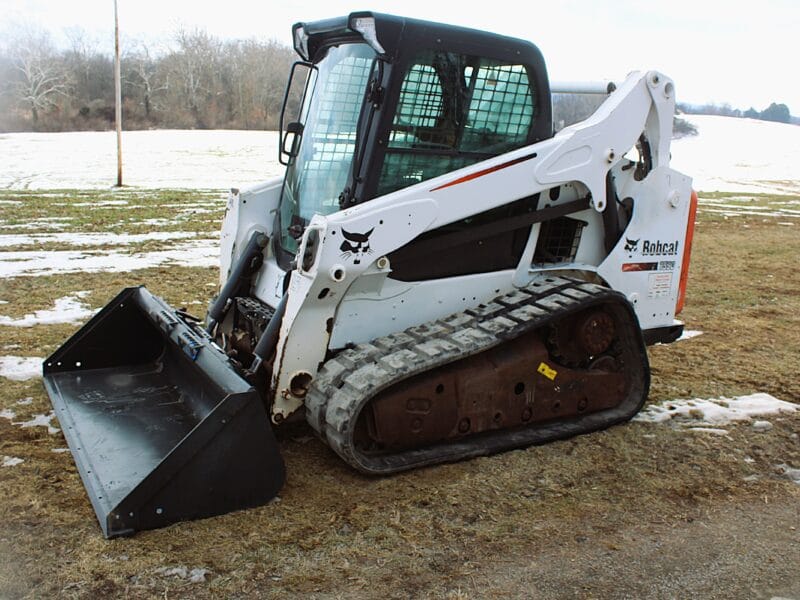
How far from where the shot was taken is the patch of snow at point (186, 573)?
10.5 ft

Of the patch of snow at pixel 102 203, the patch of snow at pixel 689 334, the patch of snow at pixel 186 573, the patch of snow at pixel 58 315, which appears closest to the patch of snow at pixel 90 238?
the patch of snow at pixel 58 315

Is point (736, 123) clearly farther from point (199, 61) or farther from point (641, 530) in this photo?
point (641, 530)

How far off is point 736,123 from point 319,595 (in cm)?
7854

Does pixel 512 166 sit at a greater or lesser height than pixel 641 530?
greater

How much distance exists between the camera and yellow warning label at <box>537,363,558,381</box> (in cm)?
467

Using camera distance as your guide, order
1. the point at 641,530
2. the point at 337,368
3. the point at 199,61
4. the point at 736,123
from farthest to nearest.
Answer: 1. the point at 736,123
2. the point at 199,61
3. the point at 337,368
4. the point at 641,530

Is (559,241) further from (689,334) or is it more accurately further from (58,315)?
(58,315)

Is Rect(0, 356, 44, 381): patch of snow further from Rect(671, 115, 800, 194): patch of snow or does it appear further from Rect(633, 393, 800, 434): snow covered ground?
Rect(671, 115, 800, 194): patch of snow

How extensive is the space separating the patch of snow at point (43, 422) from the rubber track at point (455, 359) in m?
1.58

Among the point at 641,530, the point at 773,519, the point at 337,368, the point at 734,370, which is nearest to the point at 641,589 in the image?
the point at 641,530

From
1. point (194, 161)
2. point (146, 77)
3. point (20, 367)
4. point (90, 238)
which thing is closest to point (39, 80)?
point (146, 77)

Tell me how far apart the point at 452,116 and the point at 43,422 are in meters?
3.00

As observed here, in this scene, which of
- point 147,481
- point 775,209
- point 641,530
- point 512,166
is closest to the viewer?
point 147,481

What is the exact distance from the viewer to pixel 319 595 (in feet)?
10.3
